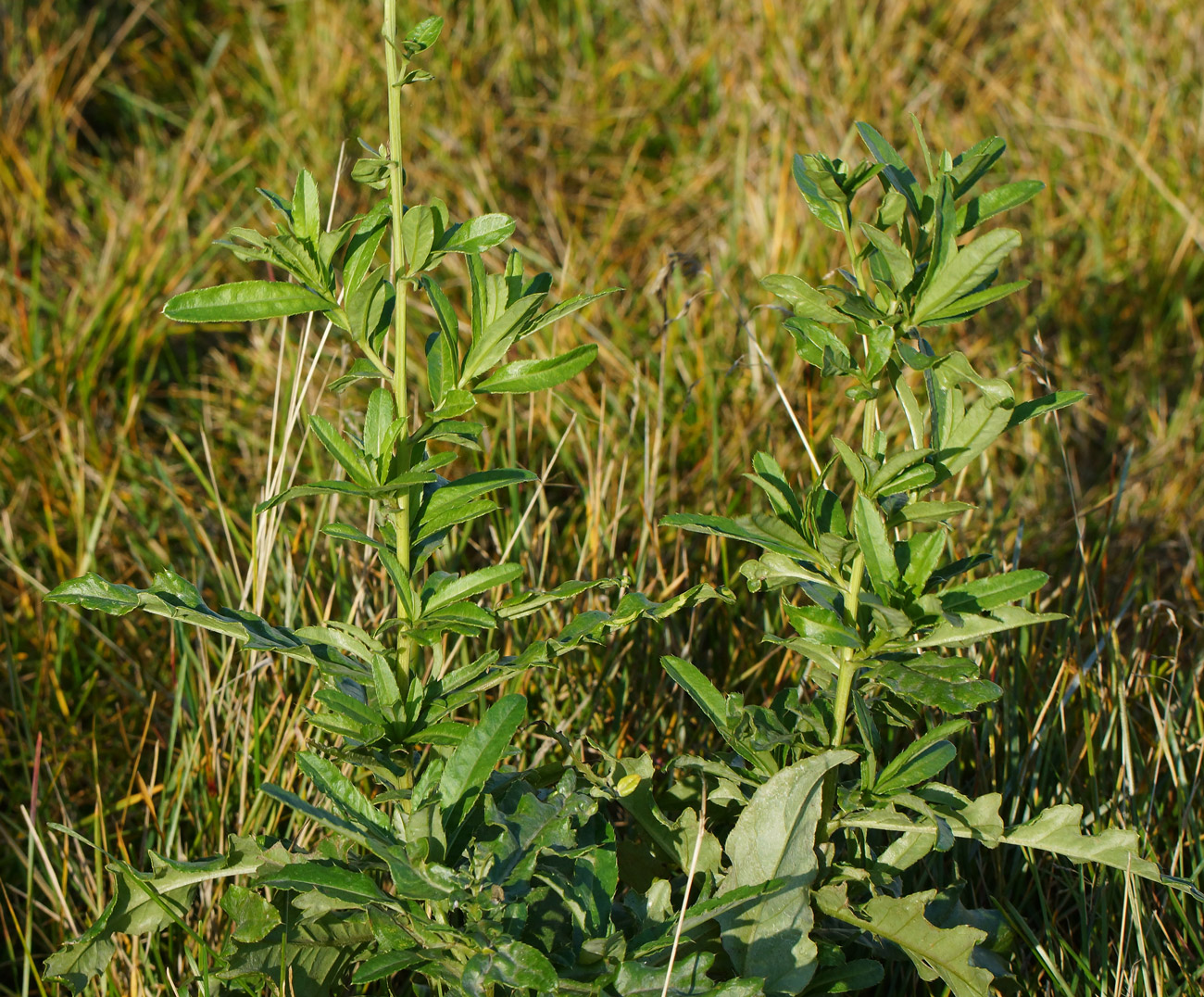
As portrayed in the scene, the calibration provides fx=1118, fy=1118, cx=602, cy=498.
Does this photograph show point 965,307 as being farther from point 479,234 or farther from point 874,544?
point 479,234

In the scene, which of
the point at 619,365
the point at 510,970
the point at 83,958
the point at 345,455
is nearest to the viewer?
the point at 510,970

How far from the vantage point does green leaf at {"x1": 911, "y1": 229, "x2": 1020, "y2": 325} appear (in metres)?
1.11

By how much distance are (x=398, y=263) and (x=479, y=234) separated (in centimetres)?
9

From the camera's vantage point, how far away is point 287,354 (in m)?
2.87

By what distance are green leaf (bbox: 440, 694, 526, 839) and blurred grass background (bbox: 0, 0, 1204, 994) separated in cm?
58

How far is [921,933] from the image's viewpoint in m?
1.17

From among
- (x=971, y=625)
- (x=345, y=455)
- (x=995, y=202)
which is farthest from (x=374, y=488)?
(x=995, y=202)

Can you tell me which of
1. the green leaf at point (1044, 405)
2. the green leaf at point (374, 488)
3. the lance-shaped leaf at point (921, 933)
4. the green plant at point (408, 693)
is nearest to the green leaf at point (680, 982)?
the green plant at point (408, 693)

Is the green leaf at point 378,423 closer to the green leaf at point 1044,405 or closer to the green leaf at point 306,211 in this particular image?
the green leaf at point 306,211

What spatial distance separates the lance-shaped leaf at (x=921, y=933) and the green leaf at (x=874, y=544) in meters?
0.34

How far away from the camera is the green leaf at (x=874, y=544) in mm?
1102

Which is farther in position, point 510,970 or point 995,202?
point 995,202

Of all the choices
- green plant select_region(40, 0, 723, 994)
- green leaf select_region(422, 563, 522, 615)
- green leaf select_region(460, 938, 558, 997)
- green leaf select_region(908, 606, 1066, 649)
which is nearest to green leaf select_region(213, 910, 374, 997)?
green plant select_region(40, 0, 723, 994)

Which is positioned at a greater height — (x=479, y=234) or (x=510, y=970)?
(x=479, y=234)
